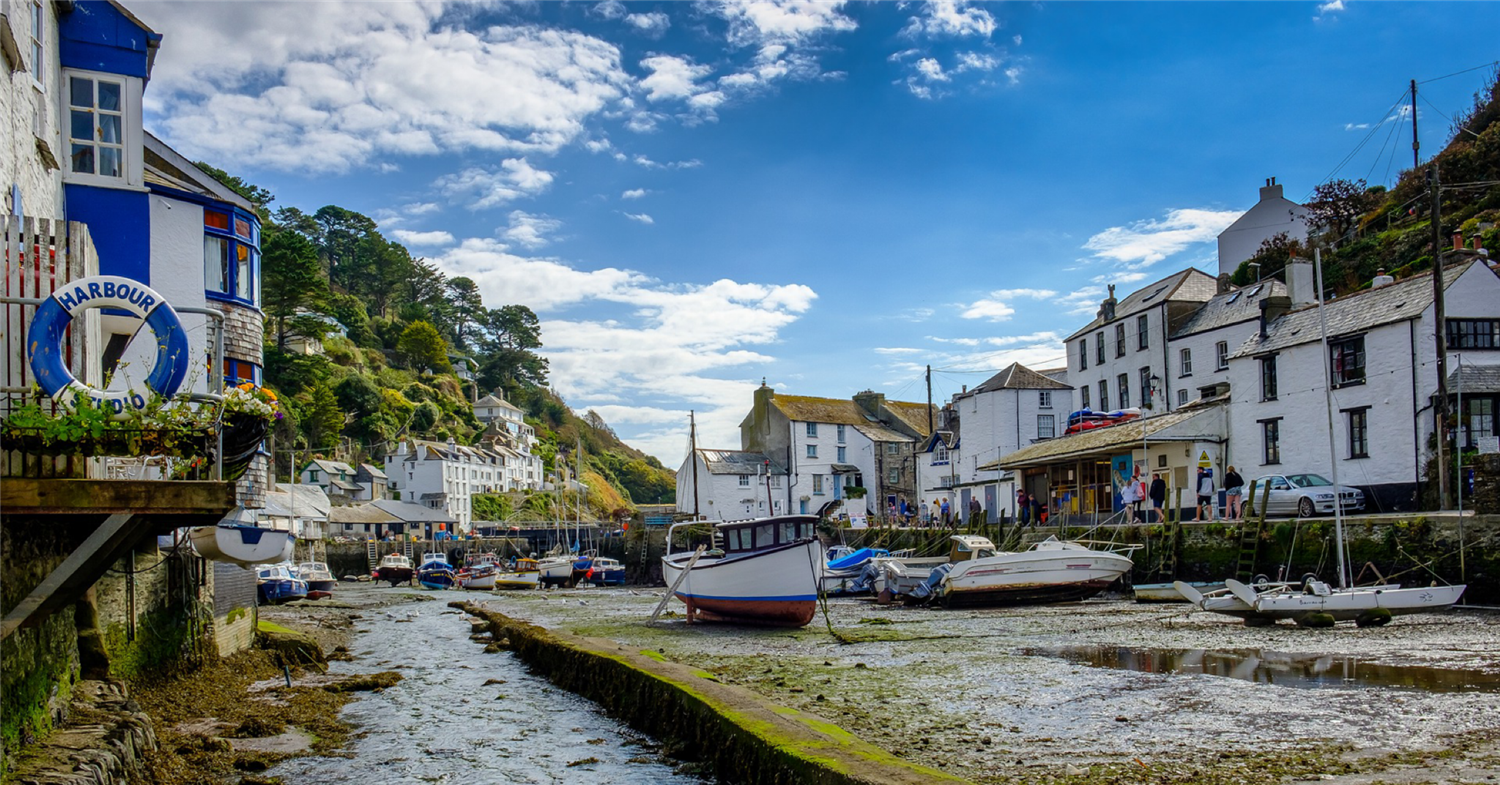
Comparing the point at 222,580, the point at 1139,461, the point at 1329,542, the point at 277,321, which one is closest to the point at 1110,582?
the point at 1329,542

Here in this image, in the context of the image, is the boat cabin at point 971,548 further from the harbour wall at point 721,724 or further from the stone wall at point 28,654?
the stone wall at point 28,654

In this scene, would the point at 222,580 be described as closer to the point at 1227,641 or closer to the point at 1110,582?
the point at 1227,641

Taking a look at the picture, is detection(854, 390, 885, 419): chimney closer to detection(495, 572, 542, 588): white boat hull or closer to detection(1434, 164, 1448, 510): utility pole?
detection(495, 572, 542, 588): white boat hull

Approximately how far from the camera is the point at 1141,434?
33.2 metres

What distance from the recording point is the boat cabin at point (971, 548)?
29.3 metres

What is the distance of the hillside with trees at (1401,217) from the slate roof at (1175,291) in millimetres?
3146

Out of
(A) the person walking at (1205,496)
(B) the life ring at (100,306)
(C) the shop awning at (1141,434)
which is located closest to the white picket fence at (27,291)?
(B) the life ring at (100,306)

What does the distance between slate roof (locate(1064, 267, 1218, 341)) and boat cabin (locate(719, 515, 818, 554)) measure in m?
25.9

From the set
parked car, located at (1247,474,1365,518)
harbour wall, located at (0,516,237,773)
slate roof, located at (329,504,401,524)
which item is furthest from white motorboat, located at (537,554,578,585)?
parked car, located at (1247,474,1365,518)

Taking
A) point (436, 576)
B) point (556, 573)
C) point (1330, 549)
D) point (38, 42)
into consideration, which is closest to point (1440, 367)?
point (1330, 549)

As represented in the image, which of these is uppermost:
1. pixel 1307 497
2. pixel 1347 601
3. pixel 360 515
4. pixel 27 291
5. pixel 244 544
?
pixel 27 291

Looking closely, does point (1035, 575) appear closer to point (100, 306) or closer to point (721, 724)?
point (721, 724)

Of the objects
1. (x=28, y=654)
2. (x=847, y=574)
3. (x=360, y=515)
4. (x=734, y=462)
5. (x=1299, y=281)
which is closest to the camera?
(x=28, y=654)

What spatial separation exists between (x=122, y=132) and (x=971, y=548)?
23.0 metres
